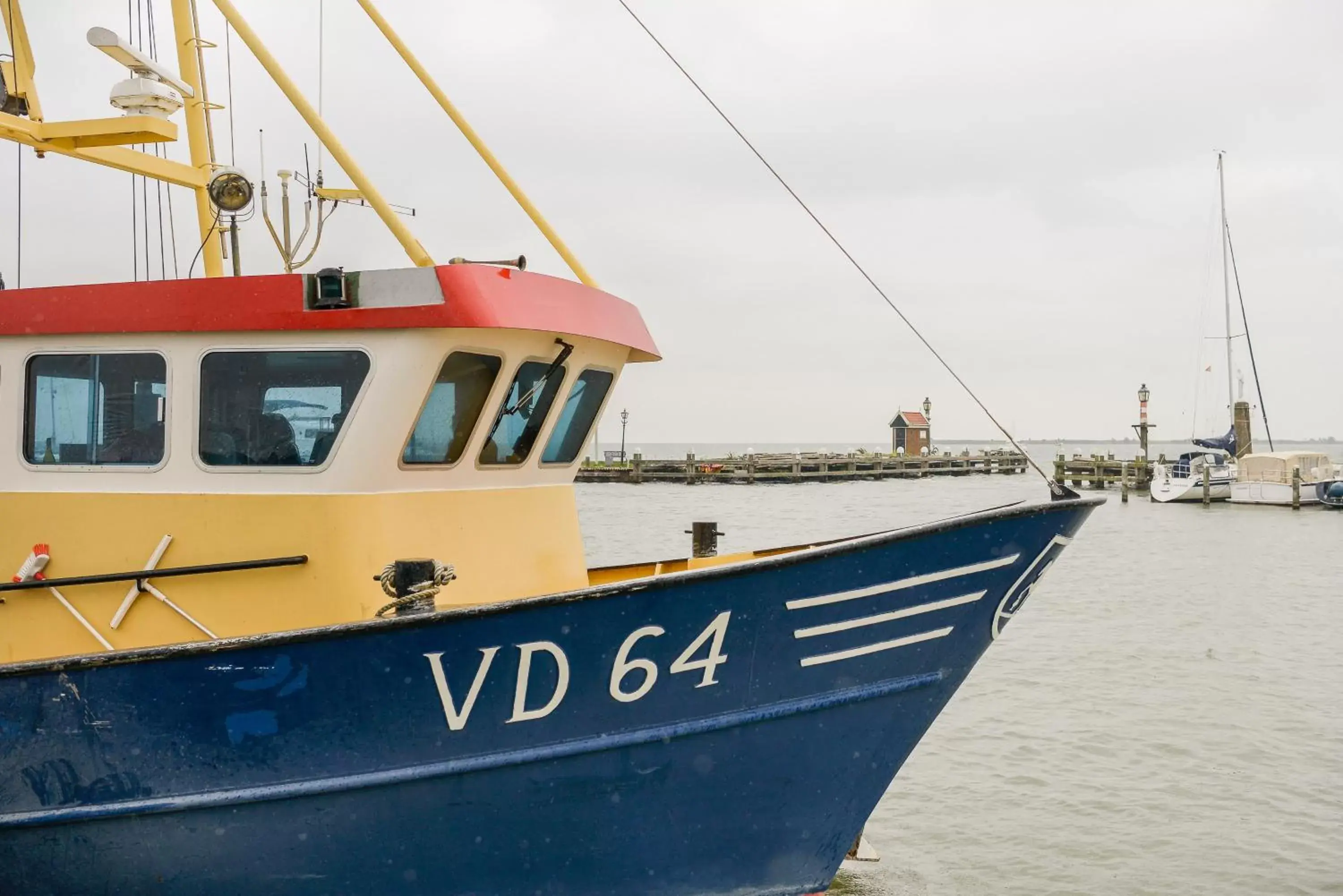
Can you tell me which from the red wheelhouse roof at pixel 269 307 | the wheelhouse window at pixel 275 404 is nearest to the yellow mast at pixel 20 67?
the red wheelhouse roof at pixel 269 307

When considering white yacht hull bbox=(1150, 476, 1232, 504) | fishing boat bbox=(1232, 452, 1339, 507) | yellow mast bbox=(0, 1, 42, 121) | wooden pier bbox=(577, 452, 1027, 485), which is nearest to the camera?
yellow mast bbox=(0, 1, 42, 121)

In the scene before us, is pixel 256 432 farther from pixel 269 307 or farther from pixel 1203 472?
pixel 1203 472

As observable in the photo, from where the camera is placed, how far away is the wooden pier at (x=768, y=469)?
5706 centimetres

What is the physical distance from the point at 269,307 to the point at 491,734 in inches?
77.5

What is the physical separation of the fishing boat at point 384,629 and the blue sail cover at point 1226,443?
1854 inches

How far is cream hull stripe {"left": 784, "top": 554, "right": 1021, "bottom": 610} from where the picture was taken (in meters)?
4.51

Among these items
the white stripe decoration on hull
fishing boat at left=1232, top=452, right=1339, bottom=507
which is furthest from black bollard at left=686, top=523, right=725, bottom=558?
fishing boat at left=1232, top=452, right=1339, bottom=507

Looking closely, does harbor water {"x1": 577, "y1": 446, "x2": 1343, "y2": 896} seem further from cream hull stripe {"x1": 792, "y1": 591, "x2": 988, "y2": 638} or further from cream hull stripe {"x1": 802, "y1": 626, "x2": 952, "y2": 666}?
cream hull stripe {"x1": 792, "y1": 591, "x2": 988, "y2": 638}

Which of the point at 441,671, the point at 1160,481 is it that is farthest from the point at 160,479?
the point at 1160,481

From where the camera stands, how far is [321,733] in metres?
4.26

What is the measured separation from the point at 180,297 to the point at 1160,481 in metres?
43.4

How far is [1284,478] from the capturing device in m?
40.7

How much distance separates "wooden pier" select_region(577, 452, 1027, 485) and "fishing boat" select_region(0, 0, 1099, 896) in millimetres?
50850

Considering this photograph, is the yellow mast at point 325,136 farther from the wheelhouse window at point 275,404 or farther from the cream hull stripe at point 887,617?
the cream hull stripe at point 887,617
